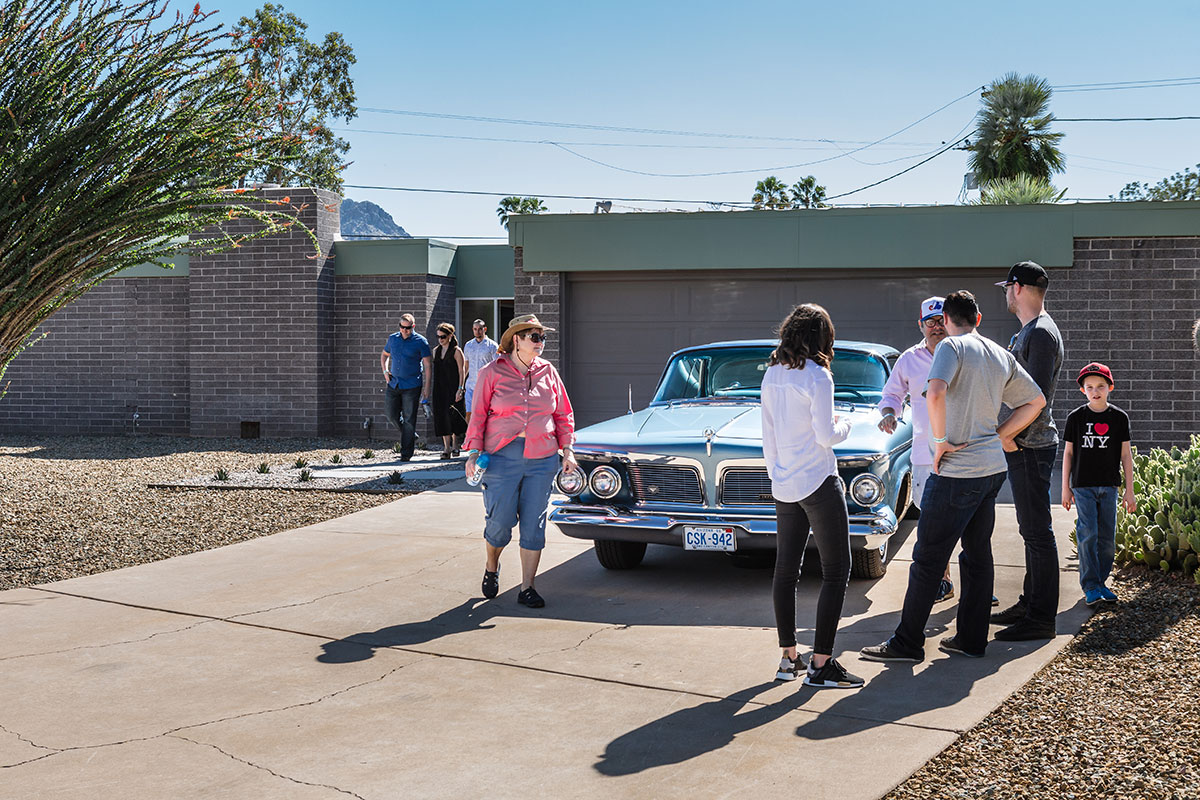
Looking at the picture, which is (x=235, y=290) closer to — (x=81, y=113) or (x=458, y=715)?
(x=81, y=113)

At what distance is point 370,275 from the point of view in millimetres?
18297

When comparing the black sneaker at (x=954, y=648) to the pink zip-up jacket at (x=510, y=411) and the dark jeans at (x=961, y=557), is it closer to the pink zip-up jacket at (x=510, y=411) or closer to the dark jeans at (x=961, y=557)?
the dark jeans at (x=961, y=557)

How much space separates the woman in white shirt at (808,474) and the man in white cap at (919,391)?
115 centimetres

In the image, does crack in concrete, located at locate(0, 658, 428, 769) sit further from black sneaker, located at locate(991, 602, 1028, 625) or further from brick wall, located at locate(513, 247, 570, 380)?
brick wall, located at locate(513, 247, 570, 380)

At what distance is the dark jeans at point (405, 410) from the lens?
14484mm

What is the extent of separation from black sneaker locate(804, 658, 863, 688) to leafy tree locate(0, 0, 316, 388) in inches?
242

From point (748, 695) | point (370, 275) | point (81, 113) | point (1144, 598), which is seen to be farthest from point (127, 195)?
point (370, 275)

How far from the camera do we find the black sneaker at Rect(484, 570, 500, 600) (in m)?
7.25

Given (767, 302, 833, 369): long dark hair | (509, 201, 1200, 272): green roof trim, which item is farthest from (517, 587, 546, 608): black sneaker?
(509, 201, 1200, 272): green roof trim

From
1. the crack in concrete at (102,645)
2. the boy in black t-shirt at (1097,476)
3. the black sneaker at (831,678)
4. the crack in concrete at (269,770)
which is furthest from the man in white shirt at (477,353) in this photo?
the crack in concrete at (269,770)

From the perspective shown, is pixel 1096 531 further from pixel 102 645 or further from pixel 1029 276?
pixel 102 645

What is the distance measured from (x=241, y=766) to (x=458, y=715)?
0.96 metres

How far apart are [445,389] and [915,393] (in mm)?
8544

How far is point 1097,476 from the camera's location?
6.46m
